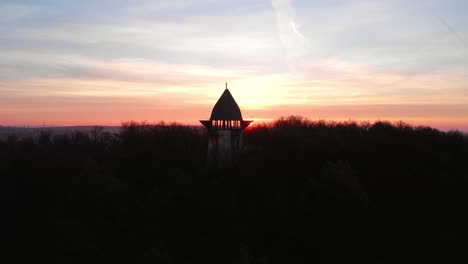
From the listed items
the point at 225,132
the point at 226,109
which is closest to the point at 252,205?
the point at 225,132

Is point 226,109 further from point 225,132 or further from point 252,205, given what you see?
point 252,205

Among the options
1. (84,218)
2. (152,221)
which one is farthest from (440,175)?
(84,218)

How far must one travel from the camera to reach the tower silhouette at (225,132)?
3167 centimetres

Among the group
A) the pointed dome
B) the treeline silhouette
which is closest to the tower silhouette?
the pointed dome

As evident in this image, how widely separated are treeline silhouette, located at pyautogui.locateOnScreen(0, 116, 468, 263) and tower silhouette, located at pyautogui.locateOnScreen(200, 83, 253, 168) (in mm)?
1062

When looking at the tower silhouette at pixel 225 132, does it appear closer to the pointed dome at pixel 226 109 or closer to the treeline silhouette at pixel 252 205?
the pointed dome at pixel 226 109

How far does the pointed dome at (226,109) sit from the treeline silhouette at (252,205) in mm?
3937

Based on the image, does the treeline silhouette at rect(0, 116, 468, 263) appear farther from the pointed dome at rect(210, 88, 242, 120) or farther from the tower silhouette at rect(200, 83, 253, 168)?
the pointed dome at rect(210, 88, 242, 120)

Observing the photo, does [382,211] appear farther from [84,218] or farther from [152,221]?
[84,218]

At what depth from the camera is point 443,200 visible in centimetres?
2628

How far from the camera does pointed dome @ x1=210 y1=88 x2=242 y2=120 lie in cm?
3161

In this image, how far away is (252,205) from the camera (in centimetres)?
2634

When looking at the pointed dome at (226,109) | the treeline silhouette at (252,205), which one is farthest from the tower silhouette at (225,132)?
the treeline silhouette at (252,205)

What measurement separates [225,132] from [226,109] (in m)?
1.85
